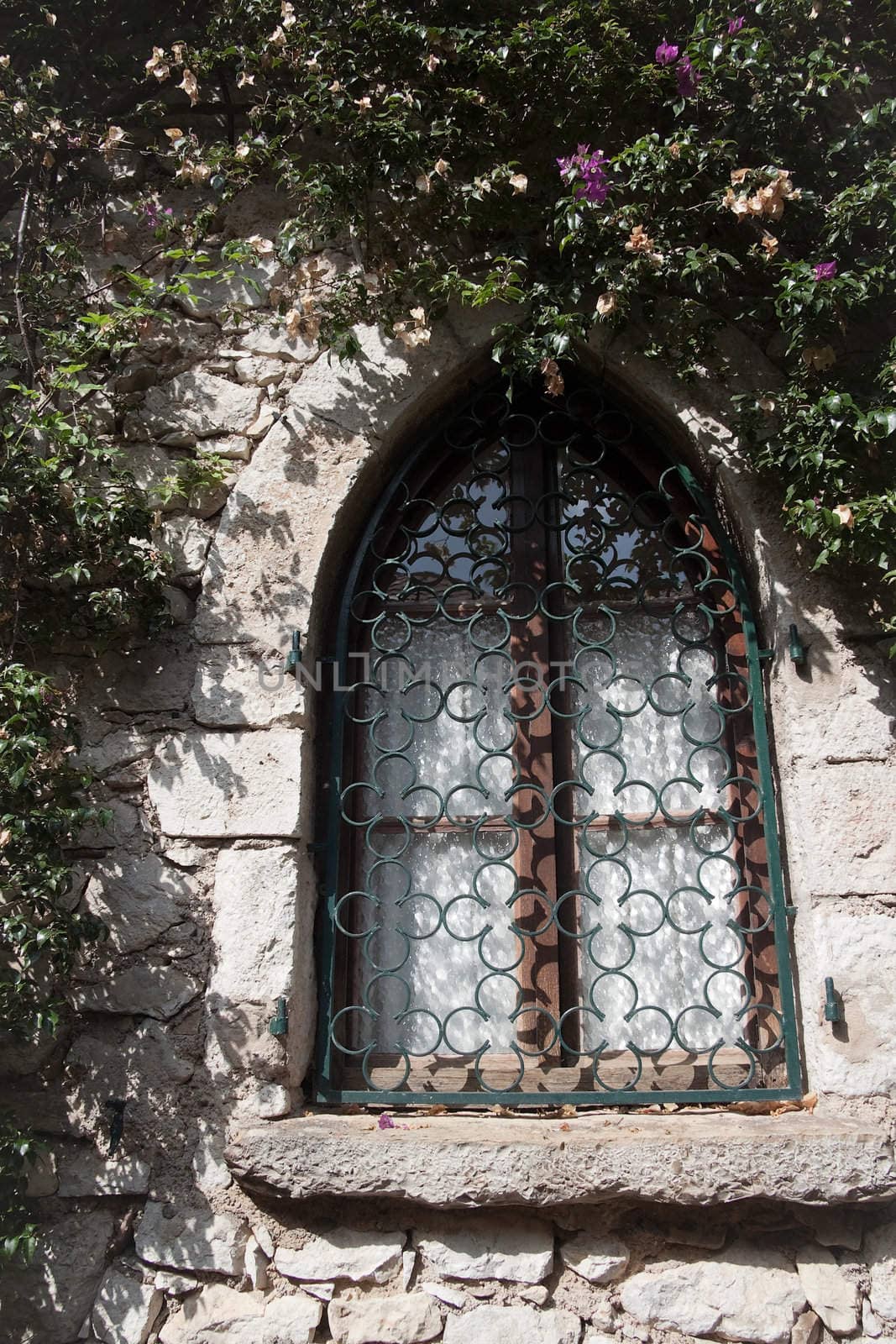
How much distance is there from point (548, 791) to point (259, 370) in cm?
133

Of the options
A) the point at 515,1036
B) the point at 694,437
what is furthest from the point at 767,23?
the point at 515,1036

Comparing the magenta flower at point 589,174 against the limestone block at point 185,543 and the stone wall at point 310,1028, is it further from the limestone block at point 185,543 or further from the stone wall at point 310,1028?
the limestone block at point 185,543

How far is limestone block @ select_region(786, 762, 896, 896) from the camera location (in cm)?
205

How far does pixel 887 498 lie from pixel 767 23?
4.13ft

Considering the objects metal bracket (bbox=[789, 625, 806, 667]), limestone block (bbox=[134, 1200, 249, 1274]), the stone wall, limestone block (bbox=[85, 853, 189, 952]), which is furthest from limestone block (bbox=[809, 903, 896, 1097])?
limestone block (bbox=[85, 853, 189, 952])

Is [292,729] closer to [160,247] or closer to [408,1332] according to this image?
[408,1332]

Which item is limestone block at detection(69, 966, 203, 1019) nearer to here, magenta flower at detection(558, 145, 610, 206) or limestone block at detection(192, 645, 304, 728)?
limestone block at detection(192, 645, 304, 728)

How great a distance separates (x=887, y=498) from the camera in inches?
78.8

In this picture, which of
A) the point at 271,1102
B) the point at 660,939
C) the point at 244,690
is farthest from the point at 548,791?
the point at 271,1102

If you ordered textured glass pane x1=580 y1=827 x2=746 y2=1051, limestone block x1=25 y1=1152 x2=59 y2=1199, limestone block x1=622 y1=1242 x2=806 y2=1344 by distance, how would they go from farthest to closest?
textured glass pane x1=580 y1=827 x2=746 y2=1051 → limestone block x1=25 y1=1152 x2=59 y2=1199 → limestone block x1=622 y1=1242 x2=806 y2=1344

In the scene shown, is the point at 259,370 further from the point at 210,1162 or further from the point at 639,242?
the point at 210,1162

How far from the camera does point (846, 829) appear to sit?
6.82 ft

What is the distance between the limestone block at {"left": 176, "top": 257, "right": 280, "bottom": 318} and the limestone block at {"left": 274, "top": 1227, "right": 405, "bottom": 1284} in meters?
2.23

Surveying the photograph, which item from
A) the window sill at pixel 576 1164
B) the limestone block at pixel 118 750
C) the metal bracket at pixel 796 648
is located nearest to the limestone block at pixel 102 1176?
the window sill at pixel 576 1164
